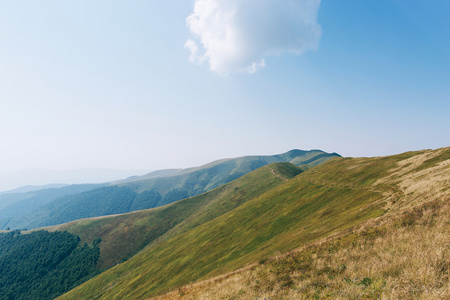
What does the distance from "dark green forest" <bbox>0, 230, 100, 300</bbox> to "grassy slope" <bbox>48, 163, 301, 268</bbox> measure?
33.0 ft

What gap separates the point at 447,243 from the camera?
1070 centimetres

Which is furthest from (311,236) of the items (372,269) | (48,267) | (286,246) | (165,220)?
(48,267)

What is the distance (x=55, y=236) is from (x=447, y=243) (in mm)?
278266

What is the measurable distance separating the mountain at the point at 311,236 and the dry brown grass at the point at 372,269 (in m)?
0.09

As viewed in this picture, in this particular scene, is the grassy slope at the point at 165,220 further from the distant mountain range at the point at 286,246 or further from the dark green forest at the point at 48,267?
the dark green forest at the point at 48,267

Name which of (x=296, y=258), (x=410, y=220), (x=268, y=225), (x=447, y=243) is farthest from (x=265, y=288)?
(x=268, y=225)

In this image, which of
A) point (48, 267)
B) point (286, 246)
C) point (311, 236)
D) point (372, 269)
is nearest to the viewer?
point (372, 269)

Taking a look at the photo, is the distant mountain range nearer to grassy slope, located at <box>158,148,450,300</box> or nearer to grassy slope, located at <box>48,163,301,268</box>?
grassy slope, located at <box>158,148,450,300</box>

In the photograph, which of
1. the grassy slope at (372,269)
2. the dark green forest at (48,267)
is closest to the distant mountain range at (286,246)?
the grassy slope at (372,269)

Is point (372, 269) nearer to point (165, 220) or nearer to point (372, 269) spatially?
point (372, 269)

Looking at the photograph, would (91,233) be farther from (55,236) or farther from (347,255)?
(347,255)

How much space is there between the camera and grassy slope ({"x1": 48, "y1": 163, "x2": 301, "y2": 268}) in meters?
140

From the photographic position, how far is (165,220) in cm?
18075

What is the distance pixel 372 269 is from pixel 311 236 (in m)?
26.5
